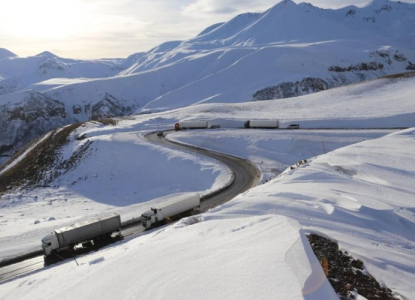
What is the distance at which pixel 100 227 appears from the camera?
2438 cm

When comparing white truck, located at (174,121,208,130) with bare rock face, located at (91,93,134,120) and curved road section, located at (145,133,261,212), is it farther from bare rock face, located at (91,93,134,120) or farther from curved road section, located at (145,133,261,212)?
bare rock face, located at (91,93,134,120)

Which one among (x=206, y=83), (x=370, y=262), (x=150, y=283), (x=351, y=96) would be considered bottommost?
(x=370, y=262)

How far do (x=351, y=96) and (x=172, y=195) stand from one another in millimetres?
67766

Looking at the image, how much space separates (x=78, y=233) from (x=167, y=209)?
7616mm

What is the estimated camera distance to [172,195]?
38812 mm

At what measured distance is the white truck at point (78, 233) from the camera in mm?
22516

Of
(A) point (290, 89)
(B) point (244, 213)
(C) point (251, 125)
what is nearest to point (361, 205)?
(B) point (244, 213)

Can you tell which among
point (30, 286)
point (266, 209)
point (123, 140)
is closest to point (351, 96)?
point (123, 140)

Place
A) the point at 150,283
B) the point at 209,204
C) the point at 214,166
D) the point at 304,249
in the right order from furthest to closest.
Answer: the point at 214,166 → the point at 209,204 → the point at 304,249 → the point at 150,283

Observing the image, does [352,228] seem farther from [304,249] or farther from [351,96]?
[351,96]

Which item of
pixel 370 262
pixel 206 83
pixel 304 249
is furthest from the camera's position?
pixel 206 83

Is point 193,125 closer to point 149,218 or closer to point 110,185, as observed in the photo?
point 110,185

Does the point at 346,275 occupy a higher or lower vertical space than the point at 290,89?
lower

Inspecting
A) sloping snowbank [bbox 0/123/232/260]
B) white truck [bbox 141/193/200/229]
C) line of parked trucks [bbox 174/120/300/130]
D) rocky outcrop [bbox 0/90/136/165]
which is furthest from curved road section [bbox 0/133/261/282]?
rocky outcrop [bbox 0/90/136/165]
